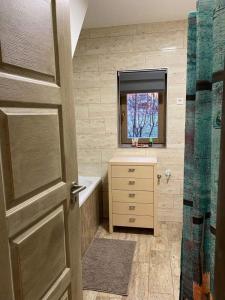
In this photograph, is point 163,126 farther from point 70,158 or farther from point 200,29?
point 200,29

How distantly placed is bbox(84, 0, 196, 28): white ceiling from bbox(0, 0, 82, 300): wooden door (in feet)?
4.53

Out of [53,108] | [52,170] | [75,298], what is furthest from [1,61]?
[75,298]

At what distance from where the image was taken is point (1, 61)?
0.74 meters

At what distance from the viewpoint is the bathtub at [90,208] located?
7.80 ft

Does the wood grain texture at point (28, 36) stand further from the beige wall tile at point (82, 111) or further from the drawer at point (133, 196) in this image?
the beige wall tile at point (82, 111)

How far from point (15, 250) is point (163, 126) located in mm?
2528

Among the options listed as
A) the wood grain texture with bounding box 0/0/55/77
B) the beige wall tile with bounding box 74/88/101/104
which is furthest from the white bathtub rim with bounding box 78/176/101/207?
the wood grain texture with bounding box 0/0/55/77

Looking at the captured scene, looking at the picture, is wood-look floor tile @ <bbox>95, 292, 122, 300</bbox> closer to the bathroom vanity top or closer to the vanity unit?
the vanity unit

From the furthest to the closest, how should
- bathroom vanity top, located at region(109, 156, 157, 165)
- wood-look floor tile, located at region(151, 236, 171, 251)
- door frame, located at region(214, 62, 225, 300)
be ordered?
1. bathroom vanity top, located at region(109, 156, 157, 165)
2. wood-look floor tile, located at region(151, 236, 171, 251)
3. door frame, located at region(214, 62, 225, 300)

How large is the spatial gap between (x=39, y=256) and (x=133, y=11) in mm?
2458

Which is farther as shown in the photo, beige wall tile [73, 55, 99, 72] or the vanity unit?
beige wall tile [73, 55, 99, 72]

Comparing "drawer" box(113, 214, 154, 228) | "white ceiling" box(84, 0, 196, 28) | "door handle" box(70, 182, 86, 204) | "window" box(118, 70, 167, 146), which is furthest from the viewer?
"window" box(118, 70, 167, 146)

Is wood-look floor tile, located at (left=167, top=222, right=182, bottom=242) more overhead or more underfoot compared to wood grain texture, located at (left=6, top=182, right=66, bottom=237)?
more underfoot

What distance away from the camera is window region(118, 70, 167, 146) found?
2.89 m
